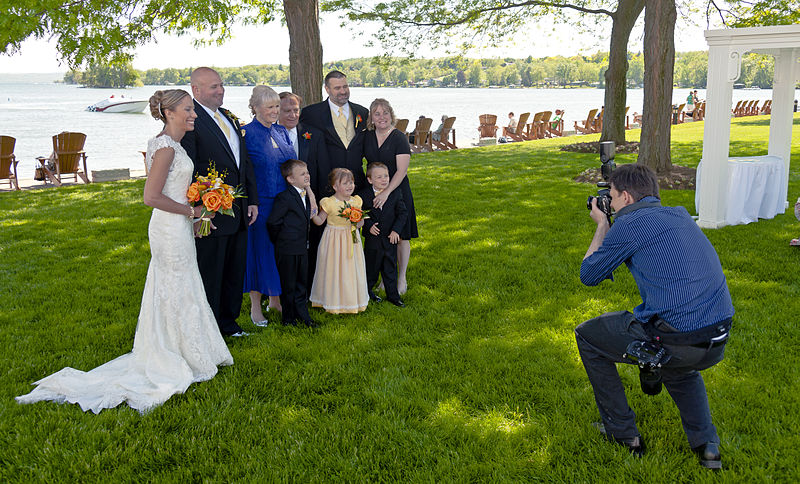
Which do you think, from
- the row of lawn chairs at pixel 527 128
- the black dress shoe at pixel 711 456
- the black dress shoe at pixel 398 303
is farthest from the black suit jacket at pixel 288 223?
the row of lawn chairs at pixel 527 128

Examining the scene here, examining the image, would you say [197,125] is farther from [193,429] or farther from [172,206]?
[193,429]

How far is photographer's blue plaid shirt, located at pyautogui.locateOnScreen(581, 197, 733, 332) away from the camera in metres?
3.06

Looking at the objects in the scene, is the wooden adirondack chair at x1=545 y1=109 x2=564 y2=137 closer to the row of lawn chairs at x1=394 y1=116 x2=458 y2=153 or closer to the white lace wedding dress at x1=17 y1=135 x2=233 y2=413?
the row of lawn chairs at x1=394 y1=116 x2=458 y2=153

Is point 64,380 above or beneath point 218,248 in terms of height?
beneath

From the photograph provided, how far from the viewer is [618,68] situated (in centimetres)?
1866

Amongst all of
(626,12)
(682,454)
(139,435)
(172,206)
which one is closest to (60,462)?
(139,435)

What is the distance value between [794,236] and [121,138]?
1323 inches

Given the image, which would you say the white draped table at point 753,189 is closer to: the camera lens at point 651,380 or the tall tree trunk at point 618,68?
the camera lens at point 651,380

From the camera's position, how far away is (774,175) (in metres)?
9.30

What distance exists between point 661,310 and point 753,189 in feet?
24.0

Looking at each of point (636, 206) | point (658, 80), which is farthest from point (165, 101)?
point (658, 80)

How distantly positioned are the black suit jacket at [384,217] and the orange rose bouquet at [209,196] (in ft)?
5.57

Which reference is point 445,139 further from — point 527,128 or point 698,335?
point 698,335

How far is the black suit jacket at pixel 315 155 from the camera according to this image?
18.7 ft
